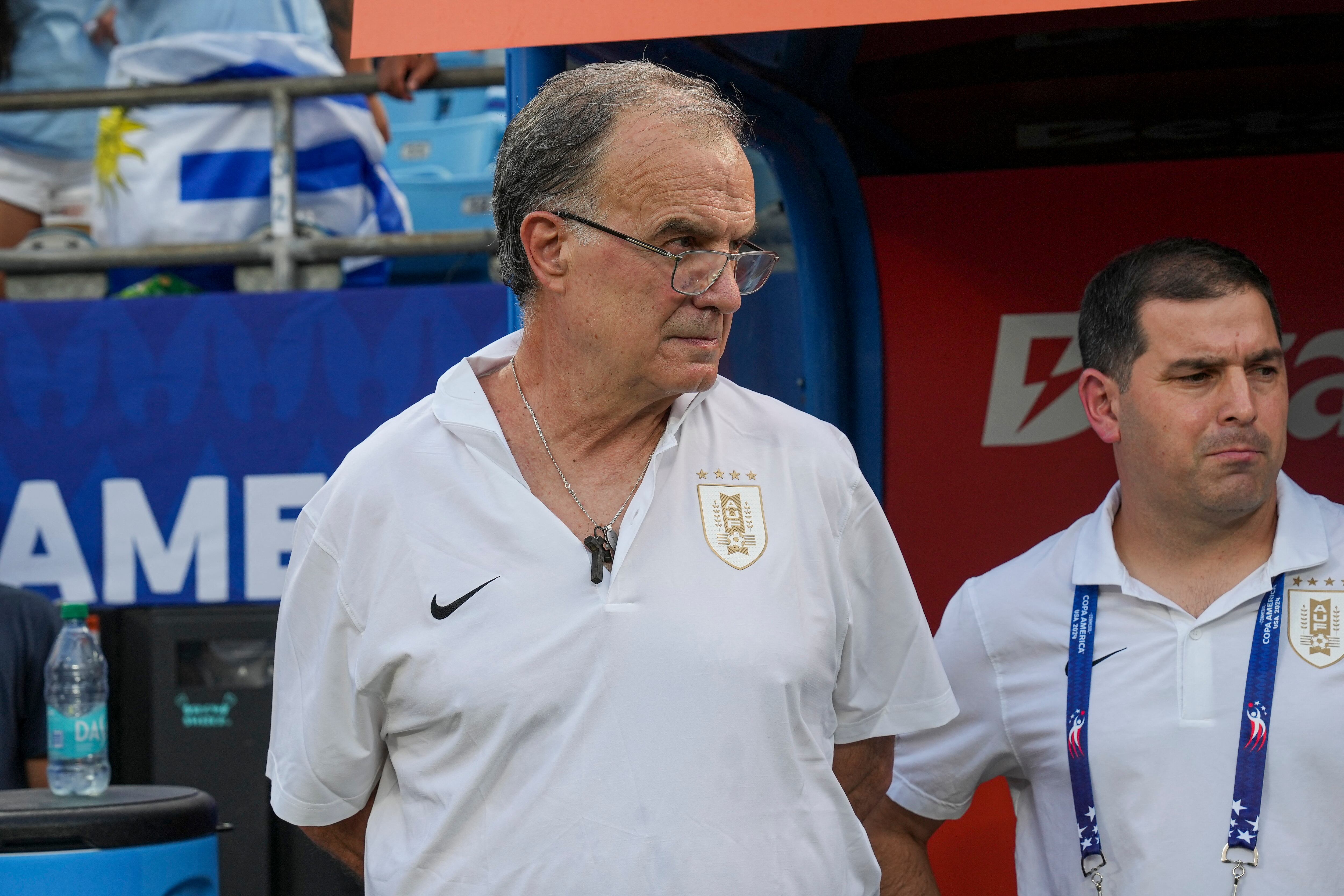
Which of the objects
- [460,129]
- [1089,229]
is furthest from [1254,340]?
[460,129]

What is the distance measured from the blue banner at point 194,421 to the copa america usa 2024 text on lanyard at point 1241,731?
7.35ft

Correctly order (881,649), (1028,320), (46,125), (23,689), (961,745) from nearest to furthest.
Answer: (881,649), (961,745), (1028,320), (23,689), (46,125)

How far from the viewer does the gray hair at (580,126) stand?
185cm

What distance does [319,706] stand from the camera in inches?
73.5

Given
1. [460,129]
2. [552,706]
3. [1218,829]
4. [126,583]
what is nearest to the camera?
[552,706]

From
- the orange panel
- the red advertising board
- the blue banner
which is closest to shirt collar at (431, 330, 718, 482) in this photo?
the orange panel

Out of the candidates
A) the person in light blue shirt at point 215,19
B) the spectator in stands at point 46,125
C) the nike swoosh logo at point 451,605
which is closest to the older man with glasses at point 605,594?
the nike swoosh logo at point 451,605

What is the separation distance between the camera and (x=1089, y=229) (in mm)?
3059

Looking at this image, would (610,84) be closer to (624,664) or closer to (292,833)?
(624,664)

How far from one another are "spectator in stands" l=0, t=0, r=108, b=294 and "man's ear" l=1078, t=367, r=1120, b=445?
3762 millimetres

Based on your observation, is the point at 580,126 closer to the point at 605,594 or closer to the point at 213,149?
the point at 605,594

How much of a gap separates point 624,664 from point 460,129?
5.46m

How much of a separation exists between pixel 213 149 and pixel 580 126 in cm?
308

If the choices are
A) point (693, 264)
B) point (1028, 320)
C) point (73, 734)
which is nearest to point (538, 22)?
point (693, 264)
